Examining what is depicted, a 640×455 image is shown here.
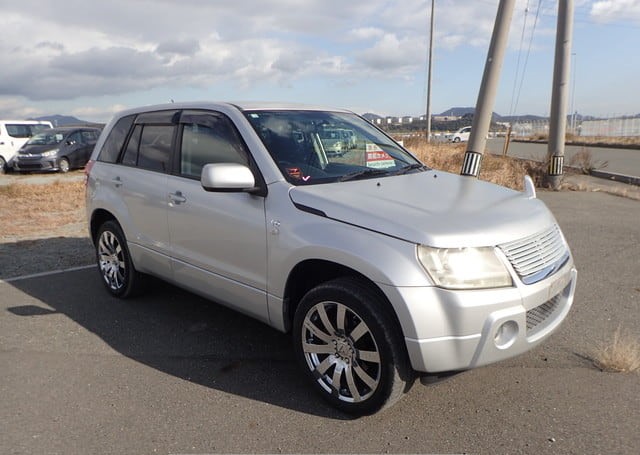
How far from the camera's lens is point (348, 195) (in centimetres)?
322

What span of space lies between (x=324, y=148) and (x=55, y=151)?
17.2 meters

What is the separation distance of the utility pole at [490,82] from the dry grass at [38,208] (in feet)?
24.1

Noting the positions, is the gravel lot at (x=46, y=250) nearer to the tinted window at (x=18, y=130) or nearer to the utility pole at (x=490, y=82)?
the utility pole at (x=490, y=82)

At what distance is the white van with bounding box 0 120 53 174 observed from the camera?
19.2 meters

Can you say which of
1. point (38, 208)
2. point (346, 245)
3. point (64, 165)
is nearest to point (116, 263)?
point (346, 245)

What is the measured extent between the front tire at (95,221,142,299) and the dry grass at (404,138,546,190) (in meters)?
9.19

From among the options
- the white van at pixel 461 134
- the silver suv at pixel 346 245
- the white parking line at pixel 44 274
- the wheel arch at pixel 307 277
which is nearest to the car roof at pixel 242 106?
the silver suv at pixel 346 245

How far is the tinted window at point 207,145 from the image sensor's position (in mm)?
3734

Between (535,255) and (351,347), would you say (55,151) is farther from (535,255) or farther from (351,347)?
(535,255)

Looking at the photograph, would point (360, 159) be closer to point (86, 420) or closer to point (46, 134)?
point (86, 420)

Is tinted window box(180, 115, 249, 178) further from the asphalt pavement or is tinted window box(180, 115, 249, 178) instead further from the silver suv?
the asphalt pavement

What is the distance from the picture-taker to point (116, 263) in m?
5.09

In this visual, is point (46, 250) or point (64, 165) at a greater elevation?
point (64, 165)

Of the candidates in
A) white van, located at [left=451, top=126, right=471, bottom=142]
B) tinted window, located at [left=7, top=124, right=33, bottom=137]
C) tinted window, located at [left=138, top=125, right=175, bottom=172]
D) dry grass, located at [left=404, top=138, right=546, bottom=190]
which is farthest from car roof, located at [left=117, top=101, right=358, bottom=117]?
white van, located at [left=451, top=126, right=471, bottom=142]
